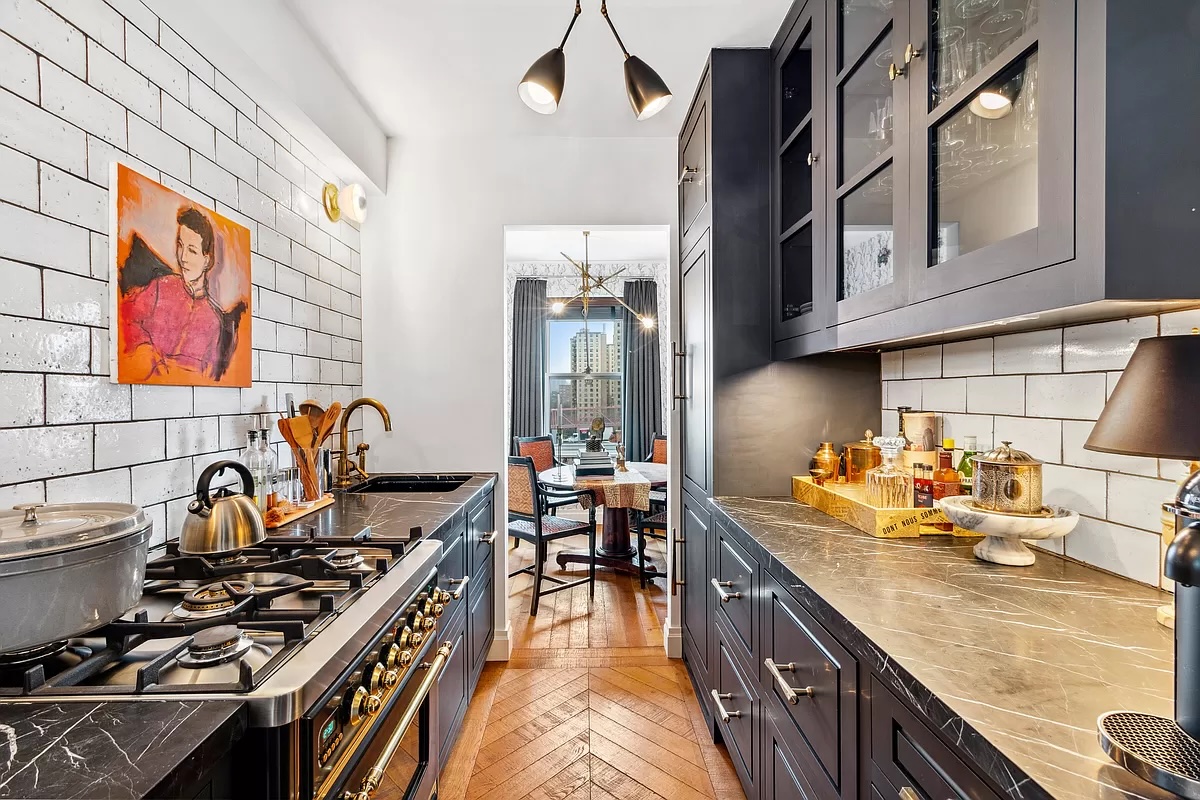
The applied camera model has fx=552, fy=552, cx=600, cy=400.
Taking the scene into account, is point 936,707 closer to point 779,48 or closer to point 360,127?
point 779,48

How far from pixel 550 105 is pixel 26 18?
1.13 m

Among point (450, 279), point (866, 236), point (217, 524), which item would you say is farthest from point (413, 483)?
point (866, 236)

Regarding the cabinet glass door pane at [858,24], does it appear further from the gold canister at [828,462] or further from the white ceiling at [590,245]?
the white ceiling at [590,245]

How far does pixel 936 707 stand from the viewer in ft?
2.27

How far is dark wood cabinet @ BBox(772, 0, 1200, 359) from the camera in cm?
76

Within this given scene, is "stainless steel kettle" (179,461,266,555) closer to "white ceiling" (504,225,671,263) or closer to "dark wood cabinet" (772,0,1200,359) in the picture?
"dark wood cabinet" (772,0,1200,359)

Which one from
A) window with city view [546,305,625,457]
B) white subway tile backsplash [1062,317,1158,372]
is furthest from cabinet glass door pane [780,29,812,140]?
window with city view [546,305,625,457]

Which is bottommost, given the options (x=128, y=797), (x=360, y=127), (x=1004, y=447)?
(x=128, y=797)

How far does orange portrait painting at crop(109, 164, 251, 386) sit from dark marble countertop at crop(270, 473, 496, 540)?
52cm

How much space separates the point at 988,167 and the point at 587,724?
89.5 inches

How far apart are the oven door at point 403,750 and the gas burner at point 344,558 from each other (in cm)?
28

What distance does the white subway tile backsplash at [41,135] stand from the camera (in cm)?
108

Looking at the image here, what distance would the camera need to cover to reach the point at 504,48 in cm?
213

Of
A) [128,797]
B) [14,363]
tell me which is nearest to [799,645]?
[128,797]
